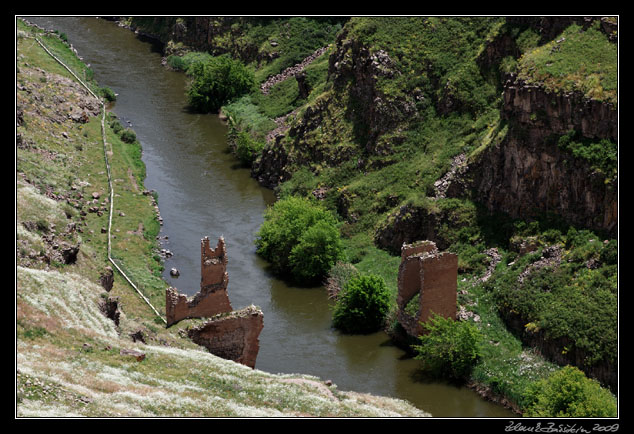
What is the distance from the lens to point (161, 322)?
241 ft

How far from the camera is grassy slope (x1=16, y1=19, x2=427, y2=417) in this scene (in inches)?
2005

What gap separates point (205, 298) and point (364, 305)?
12.8 metres

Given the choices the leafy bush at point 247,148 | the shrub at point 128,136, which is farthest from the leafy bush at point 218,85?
the leafy bush at point 247,148

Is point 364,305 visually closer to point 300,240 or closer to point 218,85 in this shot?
point 300,240

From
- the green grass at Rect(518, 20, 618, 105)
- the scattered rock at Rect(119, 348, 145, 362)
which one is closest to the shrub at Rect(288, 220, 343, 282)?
the green grass at Rect(518, 20, 618, 105)

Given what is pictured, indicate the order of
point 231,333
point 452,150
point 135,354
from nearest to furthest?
point 135,354 < point 231,333 < point 452,150

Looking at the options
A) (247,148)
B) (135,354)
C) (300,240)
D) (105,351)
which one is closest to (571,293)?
(300,240)

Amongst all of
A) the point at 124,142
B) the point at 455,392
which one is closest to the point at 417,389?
the point at 455,392

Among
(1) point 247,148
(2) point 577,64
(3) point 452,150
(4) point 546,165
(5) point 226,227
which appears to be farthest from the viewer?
(1) point 247,148

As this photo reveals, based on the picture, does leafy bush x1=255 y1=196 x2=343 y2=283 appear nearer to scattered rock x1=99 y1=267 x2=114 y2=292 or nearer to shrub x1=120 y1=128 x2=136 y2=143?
scattered rock x1=99 y1=267 x2=114 y2=292

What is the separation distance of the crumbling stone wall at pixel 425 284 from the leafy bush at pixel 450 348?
166 cm

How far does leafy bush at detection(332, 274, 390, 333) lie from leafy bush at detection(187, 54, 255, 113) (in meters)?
52.5

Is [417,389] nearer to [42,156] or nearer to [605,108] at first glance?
[605,108]

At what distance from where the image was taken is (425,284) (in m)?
73.8
